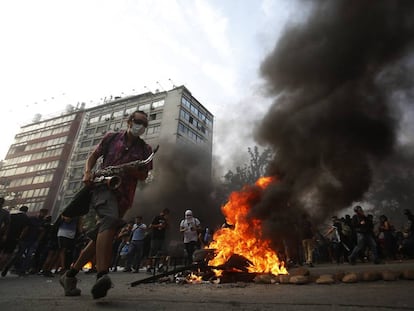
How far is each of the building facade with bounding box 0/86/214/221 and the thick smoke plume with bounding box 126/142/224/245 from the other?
1048 centimetres

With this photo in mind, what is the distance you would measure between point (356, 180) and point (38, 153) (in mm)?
60578

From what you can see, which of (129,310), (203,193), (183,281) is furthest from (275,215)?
(203,193)

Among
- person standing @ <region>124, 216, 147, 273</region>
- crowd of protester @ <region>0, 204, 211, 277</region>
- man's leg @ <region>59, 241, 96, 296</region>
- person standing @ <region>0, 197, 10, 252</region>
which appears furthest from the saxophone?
person standing @ <region>124, 216, 147, 273</region>

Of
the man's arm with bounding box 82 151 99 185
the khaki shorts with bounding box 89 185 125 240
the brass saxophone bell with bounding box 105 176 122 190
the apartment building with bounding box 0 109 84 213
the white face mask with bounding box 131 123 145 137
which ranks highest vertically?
the apartment building with bounding box 0 109 84 213

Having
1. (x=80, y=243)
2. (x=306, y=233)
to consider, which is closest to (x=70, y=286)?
(x=80, y=243)

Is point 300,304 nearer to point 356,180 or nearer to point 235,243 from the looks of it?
point 235,243

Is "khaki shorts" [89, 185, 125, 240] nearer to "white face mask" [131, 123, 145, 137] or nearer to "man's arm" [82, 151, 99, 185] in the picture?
"man's arm" [82, 151, 99, 185]

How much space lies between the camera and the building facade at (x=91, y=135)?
151 feet

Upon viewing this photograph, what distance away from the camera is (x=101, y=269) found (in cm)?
263

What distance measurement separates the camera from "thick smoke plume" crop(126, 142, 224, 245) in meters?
28.4

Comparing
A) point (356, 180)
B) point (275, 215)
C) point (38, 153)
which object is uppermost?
point (38, 153)

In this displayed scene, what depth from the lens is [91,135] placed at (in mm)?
53406

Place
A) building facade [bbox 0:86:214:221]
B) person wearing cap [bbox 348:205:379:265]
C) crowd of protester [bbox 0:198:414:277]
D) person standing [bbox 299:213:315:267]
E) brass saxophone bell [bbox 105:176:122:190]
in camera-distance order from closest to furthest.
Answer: brass saxophone bell [bbox 105:176:122:190] < crowd of protester [bbox 0:198:414:277] < person wearing cap [bbox 348:205:379:265] < person standing [bbox 299:213:315:267] < building facade [bbox 0:86:214:221]

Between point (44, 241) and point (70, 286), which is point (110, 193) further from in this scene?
point (44, 241)
